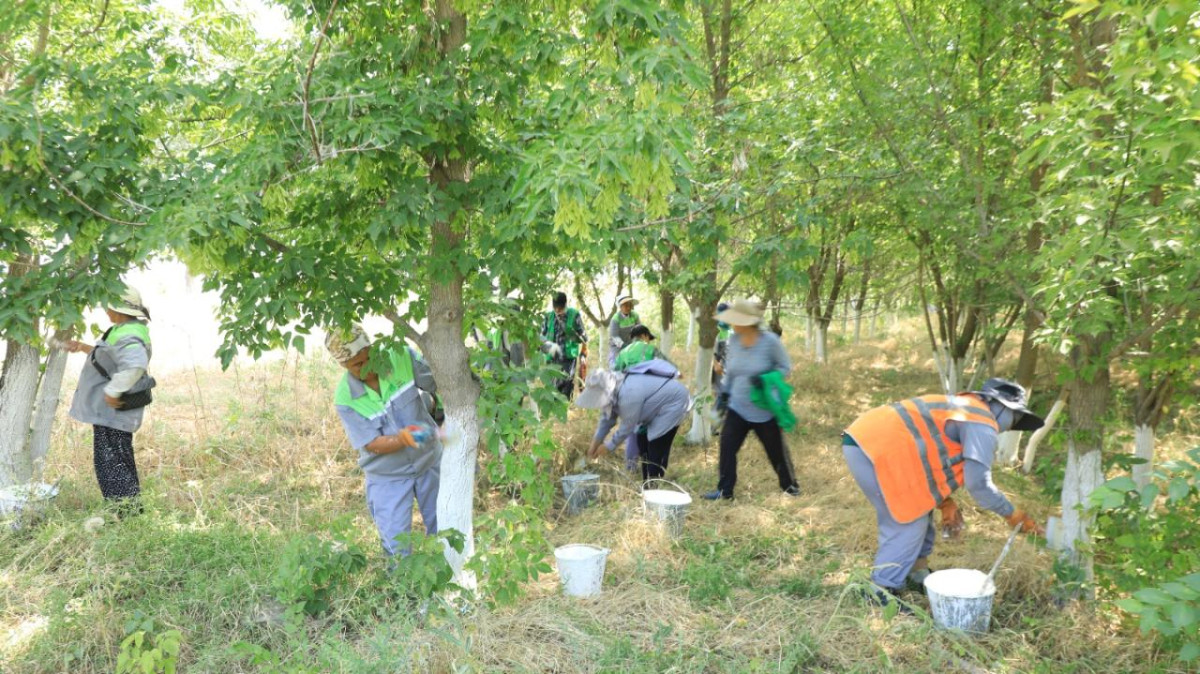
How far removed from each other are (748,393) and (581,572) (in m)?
2.30

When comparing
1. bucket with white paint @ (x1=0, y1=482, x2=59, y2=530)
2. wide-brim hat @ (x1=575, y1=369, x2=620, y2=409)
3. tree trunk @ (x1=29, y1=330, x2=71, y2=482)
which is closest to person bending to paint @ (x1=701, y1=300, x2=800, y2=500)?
wide-brim hat @ (x1=575, y1=369, x2=620, y2=409)

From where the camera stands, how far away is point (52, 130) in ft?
9.31

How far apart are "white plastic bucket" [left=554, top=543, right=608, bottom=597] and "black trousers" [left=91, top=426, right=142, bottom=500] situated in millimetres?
3042

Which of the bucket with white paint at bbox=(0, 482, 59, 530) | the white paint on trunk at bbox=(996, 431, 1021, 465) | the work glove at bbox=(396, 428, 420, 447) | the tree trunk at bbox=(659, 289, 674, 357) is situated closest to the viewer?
the work glove at bbox=(396, 428, 420, 447)

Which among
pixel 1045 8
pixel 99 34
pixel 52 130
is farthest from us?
pixel 99 34

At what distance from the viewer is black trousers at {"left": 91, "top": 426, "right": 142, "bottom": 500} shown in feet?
15.6

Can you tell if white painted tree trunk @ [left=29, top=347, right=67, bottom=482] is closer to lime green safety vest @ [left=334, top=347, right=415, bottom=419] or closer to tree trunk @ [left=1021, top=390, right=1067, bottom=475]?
lime green safety vest @ [left=334, top=347, right=415, bottom=419]

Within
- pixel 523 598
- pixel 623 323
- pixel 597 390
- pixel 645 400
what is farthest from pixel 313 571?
pixel 623 323

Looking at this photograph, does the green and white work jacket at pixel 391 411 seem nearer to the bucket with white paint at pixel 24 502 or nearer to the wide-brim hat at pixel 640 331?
the bucket with white paint at pixel 24 502

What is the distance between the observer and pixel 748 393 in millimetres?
5637

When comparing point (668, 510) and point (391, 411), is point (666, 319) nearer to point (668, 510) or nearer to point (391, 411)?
point (668, 510)

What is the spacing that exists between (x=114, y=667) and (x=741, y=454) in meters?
5.25

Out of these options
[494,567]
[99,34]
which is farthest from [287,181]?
[99,34]

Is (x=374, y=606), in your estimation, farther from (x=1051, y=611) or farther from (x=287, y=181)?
(x=1051, y=611)
